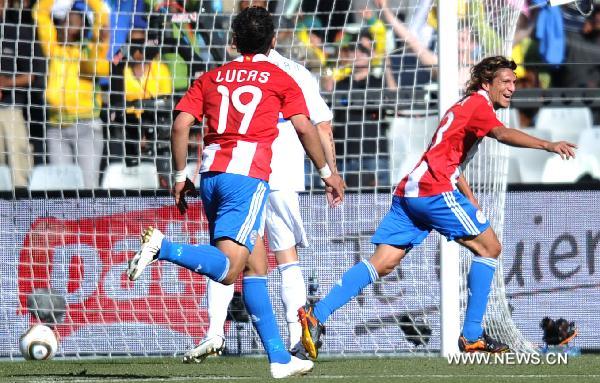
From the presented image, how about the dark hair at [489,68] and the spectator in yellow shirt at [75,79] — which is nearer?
the dark hair at [489,68]

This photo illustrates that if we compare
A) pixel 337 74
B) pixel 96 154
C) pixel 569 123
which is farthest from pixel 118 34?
pixel 569 123

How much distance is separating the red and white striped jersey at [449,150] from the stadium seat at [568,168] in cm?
417

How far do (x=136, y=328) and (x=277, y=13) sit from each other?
2965 millimetres

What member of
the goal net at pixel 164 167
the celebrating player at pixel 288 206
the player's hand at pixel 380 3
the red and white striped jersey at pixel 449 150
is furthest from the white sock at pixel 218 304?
the player's hand at pixel 380 3

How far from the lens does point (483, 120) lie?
22.6ft

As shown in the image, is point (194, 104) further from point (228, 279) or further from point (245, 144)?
point (228, 279)

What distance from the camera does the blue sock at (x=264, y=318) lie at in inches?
235

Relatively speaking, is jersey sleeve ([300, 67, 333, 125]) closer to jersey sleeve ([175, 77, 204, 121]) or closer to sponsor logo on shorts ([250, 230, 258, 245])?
jersey sleeve ([175, 77, 204, 121])

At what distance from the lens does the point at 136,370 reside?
7.20 meters

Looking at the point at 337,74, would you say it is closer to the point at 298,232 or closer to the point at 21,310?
the point at 298,232

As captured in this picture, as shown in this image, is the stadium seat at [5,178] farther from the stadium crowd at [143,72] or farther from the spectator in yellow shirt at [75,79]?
the spectator in yellow shirt at [75,79]

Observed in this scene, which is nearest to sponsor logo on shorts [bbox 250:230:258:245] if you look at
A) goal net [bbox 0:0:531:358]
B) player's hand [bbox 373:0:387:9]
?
goal net [bbox 0:0:531:358]

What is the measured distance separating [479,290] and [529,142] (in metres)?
0.97

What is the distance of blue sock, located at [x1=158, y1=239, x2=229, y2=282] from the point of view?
567cm
